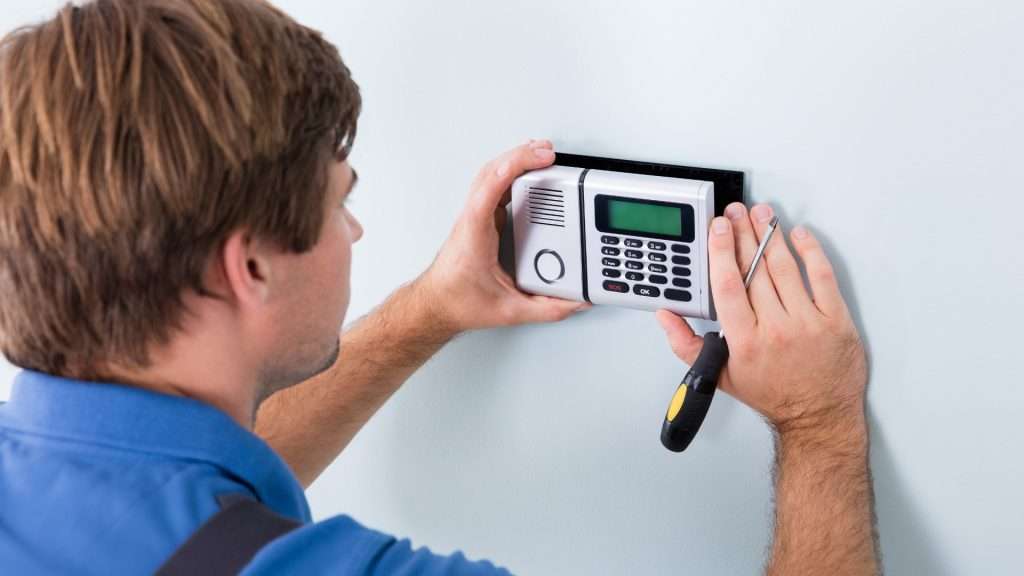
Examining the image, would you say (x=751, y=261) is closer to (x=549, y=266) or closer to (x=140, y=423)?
(x=549, y=266)

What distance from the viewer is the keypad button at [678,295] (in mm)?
873

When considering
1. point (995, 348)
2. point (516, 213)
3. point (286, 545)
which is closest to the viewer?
point (286, 545)

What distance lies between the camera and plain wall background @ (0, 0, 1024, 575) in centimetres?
77

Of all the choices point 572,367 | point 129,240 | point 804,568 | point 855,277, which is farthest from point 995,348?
point 129,240

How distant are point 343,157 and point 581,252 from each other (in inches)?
7.8

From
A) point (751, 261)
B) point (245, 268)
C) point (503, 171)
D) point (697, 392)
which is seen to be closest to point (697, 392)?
point (697, 392)

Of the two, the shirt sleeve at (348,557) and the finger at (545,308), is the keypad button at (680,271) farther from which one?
the shirt sleeve at (348,557)

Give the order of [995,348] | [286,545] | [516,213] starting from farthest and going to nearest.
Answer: [516,213], [995,348], [286,545]

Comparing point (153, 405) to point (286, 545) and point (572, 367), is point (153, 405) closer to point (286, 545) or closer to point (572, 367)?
point (286, 545)

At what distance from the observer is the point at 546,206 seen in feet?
2.94

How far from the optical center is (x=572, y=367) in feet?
3.22

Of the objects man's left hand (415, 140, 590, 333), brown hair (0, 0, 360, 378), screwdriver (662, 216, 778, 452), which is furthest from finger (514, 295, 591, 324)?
brown hair (0, 0, 360, 378)

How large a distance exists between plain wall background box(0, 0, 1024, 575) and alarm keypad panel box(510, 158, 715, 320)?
0.03 m

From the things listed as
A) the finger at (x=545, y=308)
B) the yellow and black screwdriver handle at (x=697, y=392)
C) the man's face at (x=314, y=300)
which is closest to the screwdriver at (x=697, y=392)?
the yellow and black screwdriver handle at (x=697, y=392)
